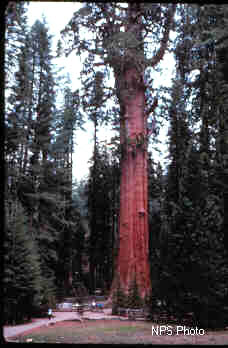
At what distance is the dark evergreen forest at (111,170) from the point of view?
795 centimetres

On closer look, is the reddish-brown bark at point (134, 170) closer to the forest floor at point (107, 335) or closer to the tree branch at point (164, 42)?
the tree branch at point (164, 42)

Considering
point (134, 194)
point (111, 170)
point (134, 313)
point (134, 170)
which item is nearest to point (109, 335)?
point (134, 313)

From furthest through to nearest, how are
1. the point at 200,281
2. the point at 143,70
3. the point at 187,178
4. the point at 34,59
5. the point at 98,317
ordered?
the point at 34,59
the point at 143,70
the point at 98,317
the point at 187,178
the point at 200,281

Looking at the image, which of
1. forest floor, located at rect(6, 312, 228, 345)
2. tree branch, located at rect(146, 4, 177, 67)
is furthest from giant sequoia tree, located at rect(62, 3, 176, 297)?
forest floor, located at rect(6, 312, 228, 345)

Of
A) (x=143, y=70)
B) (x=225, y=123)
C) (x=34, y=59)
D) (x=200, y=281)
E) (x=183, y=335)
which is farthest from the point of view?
(x=34, y=59)

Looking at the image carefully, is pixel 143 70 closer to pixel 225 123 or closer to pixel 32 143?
pixel 225 123

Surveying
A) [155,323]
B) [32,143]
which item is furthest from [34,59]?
[155,323]

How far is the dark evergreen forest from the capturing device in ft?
26.1

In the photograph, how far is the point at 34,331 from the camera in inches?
282

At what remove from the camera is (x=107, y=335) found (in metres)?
6.98

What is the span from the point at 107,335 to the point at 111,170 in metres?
16.9

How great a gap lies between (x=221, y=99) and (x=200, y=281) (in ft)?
28.3

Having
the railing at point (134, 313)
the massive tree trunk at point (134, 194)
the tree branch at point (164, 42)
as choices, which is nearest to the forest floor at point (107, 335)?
the railing at point (134, 313)

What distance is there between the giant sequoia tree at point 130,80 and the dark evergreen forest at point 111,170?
7 centimetres
